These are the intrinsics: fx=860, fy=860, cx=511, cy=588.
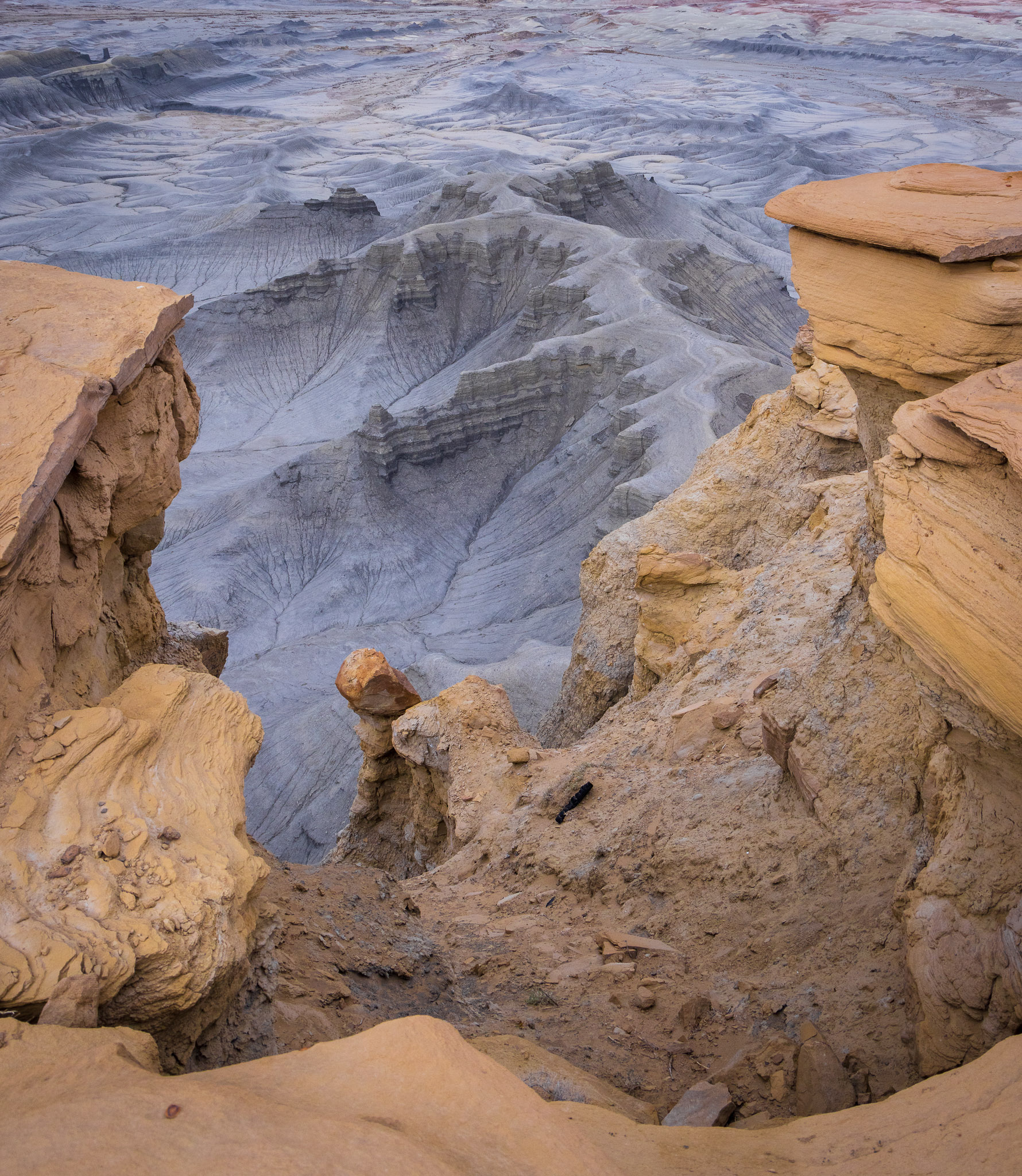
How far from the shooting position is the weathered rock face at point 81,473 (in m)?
3.18

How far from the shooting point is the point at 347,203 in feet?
118

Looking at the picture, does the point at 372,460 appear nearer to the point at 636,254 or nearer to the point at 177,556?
the point at 177,556

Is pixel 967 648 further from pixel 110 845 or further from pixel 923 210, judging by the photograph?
pixel 110 845

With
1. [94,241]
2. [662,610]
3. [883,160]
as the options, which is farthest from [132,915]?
[883,160]

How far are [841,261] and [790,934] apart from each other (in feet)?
10.9

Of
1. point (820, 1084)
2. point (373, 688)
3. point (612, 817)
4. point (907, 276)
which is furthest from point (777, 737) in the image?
point (373, 688)

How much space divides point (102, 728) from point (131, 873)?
60 cm

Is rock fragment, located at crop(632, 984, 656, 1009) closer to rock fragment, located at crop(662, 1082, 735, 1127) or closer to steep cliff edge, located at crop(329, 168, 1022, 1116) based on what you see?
steep cliff edge, located at crop(329, 168, 1022, 1116)

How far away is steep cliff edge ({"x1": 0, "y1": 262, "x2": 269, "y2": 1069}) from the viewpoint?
2662 millimetres

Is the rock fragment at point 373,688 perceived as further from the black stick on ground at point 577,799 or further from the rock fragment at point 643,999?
the rock fragment at point 643,999

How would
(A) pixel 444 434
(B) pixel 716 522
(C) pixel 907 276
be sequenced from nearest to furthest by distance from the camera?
(C) pixel 907 276, (B) pixel 716 522, (A) pixel 444 434

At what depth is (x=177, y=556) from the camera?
23.1 m

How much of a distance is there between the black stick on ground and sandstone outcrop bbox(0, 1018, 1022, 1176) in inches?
140

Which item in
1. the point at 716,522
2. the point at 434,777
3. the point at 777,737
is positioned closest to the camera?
the point at 777,737
